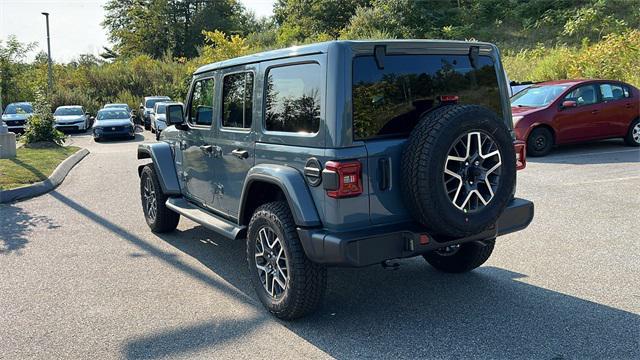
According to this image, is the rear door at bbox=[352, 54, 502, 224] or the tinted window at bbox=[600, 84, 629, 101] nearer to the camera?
the rear door at bbox=[352, 54, 502, 224]

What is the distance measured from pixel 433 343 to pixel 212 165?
106 inches

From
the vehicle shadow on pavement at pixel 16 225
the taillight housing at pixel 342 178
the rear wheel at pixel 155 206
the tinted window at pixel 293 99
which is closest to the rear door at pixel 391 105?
the taillight housing at pixel 342 178

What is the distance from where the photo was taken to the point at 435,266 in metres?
5.11

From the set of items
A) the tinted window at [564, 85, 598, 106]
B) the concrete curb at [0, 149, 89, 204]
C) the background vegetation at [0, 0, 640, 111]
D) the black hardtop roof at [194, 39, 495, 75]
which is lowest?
the concrete curb at [0, 149, 89, 204]

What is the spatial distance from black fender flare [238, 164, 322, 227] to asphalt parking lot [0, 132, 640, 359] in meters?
0.83

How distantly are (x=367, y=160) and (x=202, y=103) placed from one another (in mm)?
2570

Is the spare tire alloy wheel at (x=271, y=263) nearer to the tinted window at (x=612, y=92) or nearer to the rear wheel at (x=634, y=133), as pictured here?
the tinted window at (x=612, y=92)

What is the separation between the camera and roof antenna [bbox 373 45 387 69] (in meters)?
3.76

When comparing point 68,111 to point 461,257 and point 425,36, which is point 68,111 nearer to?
point 425,36

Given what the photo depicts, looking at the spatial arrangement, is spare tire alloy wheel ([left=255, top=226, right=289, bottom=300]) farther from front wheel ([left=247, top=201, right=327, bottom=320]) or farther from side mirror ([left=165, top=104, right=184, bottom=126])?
side mirror ([left=165, top=104, right=184, bottom=126])

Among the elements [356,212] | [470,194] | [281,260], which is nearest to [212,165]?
[281,260]

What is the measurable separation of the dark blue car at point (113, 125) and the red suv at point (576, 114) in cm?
1474

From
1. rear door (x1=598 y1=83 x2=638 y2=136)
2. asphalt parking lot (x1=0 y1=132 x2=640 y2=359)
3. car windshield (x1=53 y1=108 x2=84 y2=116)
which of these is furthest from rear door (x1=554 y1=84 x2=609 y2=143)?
car windshield (x1=53 y1=108 x2=84 y2=116)

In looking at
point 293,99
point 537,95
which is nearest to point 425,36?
point 537,95
